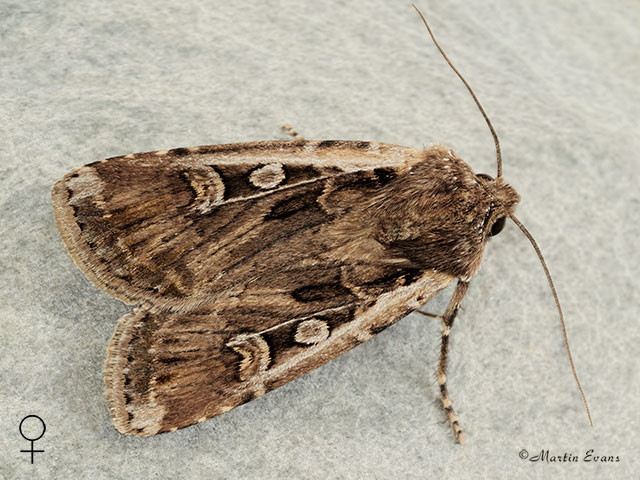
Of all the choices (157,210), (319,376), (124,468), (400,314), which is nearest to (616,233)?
(400,314)

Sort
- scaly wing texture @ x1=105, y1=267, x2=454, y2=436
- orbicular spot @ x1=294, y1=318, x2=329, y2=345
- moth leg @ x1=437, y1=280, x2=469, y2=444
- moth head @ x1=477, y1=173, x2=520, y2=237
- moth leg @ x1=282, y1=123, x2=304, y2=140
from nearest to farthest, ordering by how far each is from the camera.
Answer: scaly wing texture @ x1=105, y1=267, x2=454, y2=436, orbicular spot @ x1=294, y1=318, x2=329, y2=345, moth head @ x1=477, y1=173, x2=520, y2=237, moth leg @ x1=437, y1=280, x2=469, y2=444, moth leg @ x1=282, y1=123, x2=304, y2=140

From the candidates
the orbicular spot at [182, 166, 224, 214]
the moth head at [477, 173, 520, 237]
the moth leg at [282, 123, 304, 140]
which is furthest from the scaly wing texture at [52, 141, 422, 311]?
the moth leg at [282, 123, 304, 140]

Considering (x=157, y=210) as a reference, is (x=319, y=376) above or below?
below

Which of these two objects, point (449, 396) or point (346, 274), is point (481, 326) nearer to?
point (449, 396)

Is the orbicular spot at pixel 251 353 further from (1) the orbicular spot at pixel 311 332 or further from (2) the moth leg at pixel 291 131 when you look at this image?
(2) the moth leg at pixel 291 131

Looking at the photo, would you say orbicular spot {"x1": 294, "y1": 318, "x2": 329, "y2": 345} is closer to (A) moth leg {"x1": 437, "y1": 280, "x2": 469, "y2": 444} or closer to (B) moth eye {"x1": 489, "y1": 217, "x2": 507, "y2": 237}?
(A) moth leg {"x1": 437, "y1": 280, "x2": 469, "y2": 444}

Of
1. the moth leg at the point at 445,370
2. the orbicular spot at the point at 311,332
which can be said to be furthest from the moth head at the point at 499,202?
the orbicular spot at the point at 311,332

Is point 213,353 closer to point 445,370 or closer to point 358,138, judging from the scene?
point 445,370
